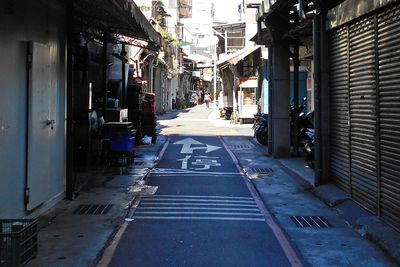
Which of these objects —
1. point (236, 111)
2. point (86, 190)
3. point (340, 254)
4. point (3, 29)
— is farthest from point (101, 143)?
point (236, 111)

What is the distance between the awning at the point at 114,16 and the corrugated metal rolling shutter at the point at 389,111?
401 centimetres

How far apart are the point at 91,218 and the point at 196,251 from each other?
2305mm

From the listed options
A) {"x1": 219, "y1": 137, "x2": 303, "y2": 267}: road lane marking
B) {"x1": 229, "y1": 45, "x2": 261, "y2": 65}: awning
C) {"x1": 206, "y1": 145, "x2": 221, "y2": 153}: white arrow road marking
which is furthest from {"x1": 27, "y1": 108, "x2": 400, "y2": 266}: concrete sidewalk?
{"x1": 229, "y1": 45, "x2": 261, "y2": 65}: awning

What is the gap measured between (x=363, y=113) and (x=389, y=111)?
1.17 m

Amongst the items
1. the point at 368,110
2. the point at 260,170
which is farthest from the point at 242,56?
the point at 368,110

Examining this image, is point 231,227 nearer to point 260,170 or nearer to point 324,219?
point 324,219

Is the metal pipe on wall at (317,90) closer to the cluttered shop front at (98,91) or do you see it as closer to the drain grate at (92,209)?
the cluttered shop front at (98,91)

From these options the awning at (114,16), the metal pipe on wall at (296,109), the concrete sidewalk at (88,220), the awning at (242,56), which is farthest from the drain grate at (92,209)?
the awning at (242,56)

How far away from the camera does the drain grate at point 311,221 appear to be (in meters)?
7.79

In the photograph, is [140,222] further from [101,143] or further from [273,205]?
[101,143]

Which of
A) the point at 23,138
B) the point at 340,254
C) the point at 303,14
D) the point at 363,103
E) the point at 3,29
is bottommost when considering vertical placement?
the point at 340,254

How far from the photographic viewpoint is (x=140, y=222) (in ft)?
25.6

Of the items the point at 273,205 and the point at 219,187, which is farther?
the point at 219,187

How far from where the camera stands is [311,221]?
809cm
